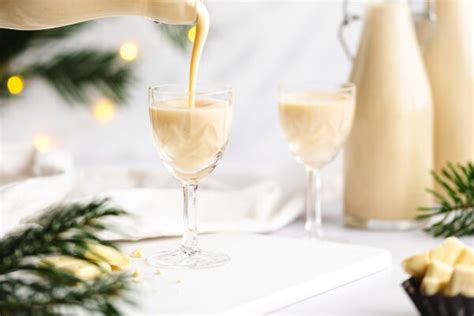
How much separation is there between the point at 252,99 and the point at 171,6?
3.52 feet

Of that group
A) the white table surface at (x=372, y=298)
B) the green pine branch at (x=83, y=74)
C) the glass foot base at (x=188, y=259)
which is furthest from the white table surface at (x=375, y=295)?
the green pine branch at (x=83, y=74)

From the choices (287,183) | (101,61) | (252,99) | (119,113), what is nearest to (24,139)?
(119,113)

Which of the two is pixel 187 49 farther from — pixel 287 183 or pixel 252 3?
pixel 287 183

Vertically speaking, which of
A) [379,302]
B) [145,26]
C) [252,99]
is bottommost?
[379,302]

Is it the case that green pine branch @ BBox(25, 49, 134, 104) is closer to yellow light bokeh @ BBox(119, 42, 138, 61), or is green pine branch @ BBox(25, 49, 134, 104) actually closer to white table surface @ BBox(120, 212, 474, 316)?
yellow light bokeh @ BBox(119, 42, 138, 61)

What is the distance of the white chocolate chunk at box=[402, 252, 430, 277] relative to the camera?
812 millimetres

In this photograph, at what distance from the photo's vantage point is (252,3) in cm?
195

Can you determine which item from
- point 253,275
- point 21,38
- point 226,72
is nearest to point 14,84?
point 21,38

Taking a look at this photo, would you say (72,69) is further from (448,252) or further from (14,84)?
(448,252)

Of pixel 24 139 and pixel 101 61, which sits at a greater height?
pixel 101 61

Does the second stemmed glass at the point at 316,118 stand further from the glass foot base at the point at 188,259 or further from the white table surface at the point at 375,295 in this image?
the glass foot base at the point at 188,259

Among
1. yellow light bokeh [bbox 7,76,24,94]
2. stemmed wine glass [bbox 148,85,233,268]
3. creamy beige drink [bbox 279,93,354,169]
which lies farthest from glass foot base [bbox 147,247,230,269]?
yellow light bokeh [bbox 7,76,24,94]

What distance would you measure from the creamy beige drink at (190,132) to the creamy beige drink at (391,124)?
0.35m

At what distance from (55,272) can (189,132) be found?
13.9 inches
